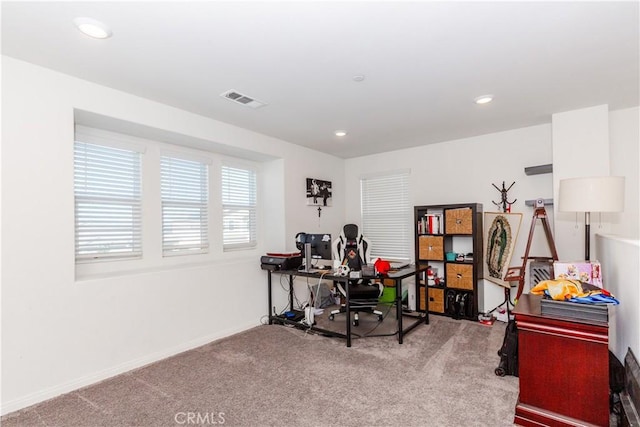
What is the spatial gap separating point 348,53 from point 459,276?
322 centimetres

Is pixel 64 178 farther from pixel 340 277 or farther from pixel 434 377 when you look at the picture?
pixel 434 377

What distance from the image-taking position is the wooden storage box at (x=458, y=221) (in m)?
4.25

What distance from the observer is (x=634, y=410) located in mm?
1840

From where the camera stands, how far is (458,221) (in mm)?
4336

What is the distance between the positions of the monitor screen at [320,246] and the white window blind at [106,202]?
6.09ft

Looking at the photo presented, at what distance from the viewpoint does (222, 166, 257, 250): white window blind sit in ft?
14.1

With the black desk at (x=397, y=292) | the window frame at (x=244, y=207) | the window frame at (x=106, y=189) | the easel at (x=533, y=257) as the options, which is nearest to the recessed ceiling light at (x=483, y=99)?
the easel at (x=533, y=257)

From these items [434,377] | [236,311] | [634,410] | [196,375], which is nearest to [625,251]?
[634,410]

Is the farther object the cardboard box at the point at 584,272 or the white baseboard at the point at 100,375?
the cardboard box at the point at 584,272

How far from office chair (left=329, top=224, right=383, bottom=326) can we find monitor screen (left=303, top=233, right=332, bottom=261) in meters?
0.23

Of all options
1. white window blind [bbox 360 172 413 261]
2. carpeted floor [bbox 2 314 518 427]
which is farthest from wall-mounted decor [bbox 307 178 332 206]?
carpeted floor [bbox 2 314 518 427]

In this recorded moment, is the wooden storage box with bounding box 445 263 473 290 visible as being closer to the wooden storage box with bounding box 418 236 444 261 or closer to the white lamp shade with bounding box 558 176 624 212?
the wooden storage box with bounding box 418 236 444 261

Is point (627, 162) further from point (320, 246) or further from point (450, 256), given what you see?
point (320, 246)

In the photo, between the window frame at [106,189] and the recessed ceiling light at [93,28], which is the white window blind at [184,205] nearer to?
the window frame at [106,189]
